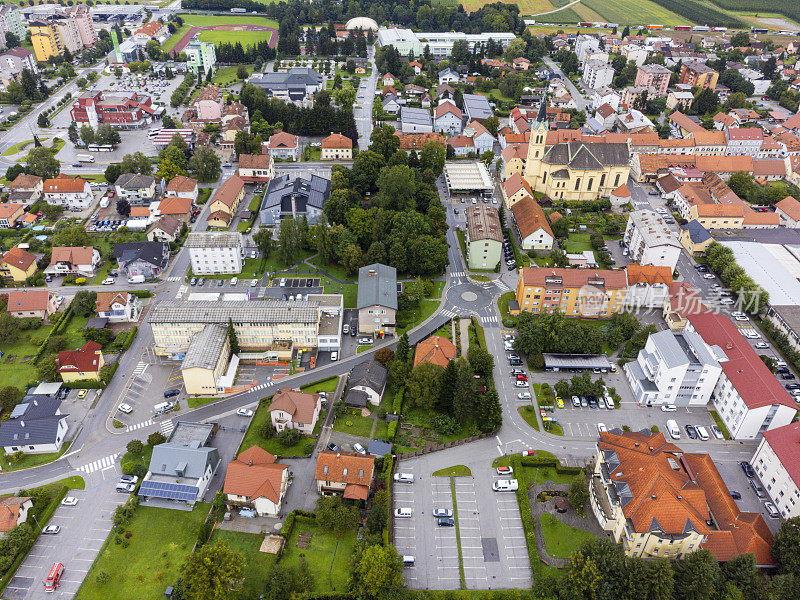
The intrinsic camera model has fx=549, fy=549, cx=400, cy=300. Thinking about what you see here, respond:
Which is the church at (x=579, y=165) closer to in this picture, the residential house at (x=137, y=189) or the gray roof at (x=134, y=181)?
the residential house at (x=137, y=189)

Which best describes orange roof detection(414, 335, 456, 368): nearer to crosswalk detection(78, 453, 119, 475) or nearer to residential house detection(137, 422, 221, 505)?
residential house detection(137, 422, 221, 505)

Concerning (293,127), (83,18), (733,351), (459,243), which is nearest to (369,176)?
(459,243)

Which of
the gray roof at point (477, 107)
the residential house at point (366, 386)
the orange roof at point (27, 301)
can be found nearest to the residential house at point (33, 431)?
the orange roof at point (27, 301)

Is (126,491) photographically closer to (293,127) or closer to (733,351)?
(733,351)

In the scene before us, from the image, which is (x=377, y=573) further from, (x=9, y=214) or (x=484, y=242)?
(x=9, y=214)

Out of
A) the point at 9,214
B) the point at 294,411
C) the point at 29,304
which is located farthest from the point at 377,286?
the point at 9,214
